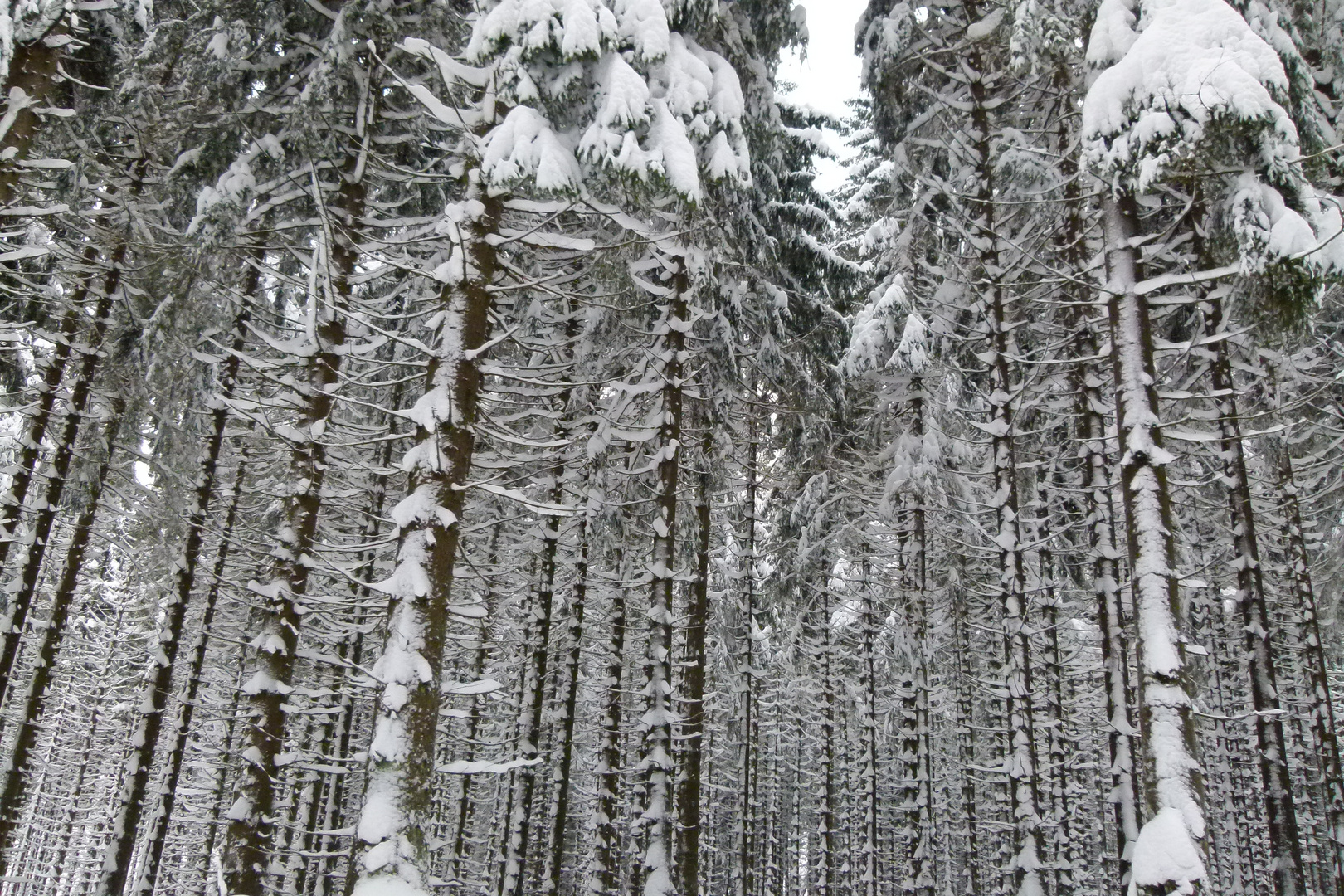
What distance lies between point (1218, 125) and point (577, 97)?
554cm

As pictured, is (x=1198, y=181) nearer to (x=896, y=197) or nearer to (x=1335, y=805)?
(x=896, y=197)

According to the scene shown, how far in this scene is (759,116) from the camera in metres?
11.1

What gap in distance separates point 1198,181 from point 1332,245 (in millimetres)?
1269

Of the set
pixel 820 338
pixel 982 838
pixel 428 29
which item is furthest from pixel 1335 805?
pixel 982 838

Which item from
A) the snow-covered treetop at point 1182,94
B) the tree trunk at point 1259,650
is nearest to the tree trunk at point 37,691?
the snow-covered treetop at point 1182,94

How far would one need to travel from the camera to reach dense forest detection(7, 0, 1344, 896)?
6.33 metres

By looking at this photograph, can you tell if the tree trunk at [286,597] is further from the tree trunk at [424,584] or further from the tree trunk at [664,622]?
the tree trunk at [664,622]

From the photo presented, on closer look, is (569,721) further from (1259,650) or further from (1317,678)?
(1317,678)

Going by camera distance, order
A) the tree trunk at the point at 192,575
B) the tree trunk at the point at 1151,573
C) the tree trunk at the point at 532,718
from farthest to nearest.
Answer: the tree trunk at the point at 532,718 < the tree trunk at the point at 192,575 < the tree trunk at the point at 1151,573

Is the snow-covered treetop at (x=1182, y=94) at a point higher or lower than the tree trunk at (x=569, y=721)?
higher

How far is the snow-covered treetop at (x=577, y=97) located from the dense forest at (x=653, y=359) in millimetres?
41

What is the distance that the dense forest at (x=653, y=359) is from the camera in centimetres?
633

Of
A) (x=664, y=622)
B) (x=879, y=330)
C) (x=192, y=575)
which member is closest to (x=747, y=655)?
(x=664, y=622)

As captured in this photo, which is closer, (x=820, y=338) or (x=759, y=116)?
(x=759, y=116)
